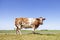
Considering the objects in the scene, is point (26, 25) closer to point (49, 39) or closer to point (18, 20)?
point (18, 20)

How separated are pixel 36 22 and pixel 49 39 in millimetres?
10780

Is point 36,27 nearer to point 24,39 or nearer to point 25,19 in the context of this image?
point 25,19

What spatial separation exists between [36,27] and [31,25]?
2.90ft

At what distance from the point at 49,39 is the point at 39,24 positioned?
11.1 m

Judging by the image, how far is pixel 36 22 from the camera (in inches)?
1160

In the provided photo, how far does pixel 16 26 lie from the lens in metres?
28.8

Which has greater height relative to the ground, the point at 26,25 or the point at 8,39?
the point at 26,25

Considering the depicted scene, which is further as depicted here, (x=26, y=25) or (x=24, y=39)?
(x=26, y=25)

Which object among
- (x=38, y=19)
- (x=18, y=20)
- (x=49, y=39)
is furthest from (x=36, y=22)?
(x=49, y=39)

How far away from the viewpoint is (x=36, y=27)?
29250 mm

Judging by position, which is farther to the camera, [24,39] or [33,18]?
[33,18]

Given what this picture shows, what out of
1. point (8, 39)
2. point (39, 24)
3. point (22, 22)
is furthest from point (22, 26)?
point (8, 39)

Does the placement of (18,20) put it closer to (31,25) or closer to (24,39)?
(31,25)

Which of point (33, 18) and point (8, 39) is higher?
point (33, 18)
